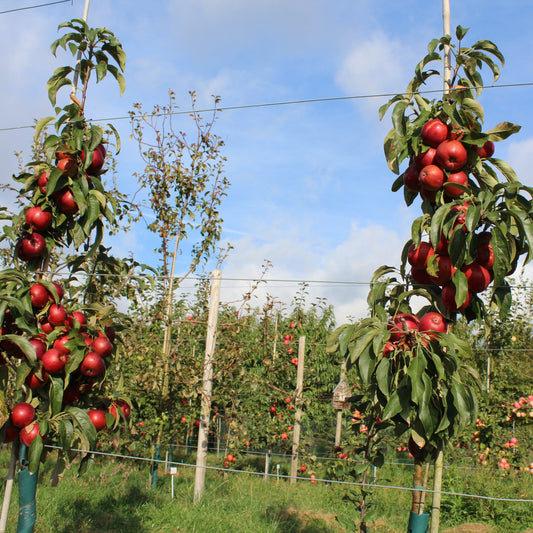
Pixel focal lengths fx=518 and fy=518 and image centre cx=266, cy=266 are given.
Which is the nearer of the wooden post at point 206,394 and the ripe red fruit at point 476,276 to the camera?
the ripe red fruit at point 476,276

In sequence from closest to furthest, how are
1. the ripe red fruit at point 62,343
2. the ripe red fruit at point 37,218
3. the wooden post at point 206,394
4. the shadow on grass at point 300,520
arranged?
the ripe red fruit at point 62,343 < the ripe red fruit at point 37,218 < the shadow on grass at point 300,520 < the wooden post at point 206,394

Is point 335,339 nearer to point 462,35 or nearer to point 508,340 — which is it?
point 462,35

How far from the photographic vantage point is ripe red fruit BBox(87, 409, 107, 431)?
214 centimetres

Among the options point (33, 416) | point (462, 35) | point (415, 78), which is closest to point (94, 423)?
point (33, 416)

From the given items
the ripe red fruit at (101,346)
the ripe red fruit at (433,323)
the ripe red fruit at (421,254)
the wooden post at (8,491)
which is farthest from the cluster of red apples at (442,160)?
the wooden post at (8,491)

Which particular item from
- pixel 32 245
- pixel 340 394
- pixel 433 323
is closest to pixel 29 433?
pixel 32 245

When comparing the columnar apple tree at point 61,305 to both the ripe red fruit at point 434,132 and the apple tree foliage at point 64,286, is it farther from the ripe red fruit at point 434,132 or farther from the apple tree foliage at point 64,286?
the ripe red fruit at point 434,132

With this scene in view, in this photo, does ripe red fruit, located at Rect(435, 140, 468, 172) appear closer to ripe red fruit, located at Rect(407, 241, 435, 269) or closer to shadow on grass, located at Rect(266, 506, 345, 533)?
ripe red fruit, located at Rect(407, 241, 435, 269)

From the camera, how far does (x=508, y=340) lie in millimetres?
8688

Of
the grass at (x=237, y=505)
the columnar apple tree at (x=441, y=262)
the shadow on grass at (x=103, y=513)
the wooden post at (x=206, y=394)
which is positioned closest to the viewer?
the columnar apple tree at (x=441, y=262)

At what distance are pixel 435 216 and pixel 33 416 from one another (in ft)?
5.70

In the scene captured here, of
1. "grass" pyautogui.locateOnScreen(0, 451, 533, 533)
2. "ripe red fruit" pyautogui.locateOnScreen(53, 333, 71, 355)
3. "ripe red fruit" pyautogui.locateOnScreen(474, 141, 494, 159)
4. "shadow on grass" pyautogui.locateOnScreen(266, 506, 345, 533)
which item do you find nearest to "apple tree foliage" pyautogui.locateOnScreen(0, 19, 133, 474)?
"ripe red fruit" pyautogui.locateOnScreen(53, 333, 71, 355)

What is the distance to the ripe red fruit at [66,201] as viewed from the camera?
2.37 m

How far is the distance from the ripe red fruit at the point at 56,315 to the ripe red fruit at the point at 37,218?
1.33 ft
